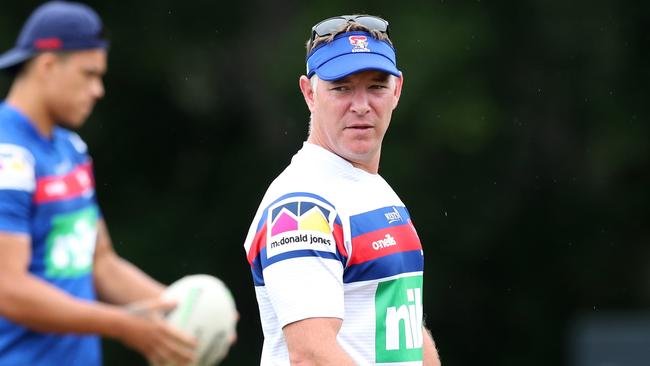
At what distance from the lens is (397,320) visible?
4.59 meters

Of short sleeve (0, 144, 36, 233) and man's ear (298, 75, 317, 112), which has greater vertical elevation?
man's ear (298, 75, 317, 112)

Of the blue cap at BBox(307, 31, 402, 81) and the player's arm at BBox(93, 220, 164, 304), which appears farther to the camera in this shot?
the player's arm at BBox(93, 220, 164, 304)

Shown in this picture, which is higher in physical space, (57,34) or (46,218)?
(57,34)

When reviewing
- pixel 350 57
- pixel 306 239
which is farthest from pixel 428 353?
pixel 350 57

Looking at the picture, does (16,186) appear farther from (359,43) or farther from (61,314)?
(359,43)

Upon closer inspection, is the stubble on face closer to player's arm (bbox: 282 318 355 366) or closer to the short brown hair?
the short brown hair

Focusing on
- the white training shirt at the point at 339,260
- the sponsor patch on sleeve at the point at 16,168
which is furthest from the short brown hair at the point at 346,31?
the sponsor patch on sleeve at the point at 16,168

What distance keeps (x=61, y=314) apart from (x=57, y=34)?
0.93 m

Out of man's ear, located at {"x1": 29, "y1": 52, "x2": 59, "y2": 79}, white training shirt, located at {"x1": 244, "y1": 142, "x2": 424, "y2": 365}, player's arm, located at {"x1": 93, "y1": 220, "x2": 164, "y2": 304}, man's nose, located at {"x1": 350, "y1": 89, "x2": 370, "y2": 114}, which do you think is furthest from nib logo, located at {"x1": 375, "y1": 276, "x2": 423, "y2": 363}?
man's ear, located at {"x1": 29, "y1": 52, "x2": 59, "y2": 79}

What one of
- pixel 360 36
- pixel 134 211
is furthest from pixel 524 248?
pixel 360 36

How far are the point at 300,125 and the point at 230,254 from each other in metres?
1.70

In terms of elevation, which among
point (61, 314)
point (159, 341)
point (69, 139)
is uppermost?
point (69, 139)

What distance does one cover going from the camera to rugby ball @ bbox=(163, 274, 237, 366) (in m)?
4.80

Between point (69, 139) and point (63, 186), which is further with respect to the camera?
point (69, 139)
